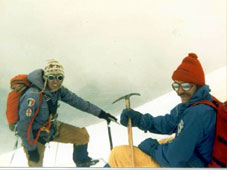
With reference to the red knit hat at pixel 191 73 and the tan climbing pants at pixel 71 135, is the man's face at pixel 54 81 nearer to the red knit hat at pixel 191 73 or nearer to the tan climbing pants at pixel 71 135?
the tan climbing pants at pixel 71 135

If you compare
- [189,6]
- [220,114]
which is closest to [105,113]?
[220,114]

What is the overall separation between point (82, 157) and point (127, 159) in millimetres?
454

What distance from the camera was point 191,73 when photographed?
2020mm

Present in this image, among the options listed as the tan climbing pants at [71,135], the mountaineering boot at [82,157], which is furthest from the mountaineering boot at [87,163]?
the tan climbing pants at [71,135]

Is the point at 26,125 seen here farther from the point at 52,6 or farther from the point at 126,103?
the point at 52,6

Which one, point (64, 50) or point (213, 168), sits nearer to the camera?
point (213, 168)

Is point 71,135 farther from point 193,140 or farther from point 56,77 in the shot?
point 193,140

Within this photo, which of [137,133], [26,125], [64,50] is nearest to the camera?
[26,125]

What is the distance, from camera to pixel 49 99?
2207mm

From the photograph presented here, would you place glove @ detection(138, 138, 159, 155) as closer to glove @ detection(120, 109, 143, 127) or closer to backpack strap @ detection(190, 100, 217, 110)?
glove @ detection(120, 109, 143, 127)

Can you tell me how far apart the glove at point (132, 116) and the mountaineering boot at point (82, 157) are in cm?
34

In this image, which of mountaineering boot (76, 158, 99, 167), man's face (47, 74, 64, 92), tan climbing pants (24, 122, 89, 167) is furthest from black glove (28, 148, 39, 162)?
man's face (47, 74, 64, 92)

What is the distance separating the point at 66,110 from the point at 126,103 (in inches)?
17.8

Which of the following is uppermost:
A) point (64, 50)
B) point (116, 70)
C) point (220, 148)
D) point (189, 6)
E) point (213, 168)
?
point (189, 6)
